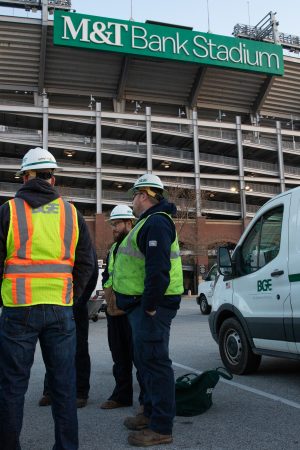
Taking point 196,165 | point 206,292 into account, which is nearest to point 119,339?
point 206,292

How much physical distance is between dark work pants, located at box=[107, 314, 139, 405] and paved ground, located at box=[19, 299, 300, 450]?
174 mm

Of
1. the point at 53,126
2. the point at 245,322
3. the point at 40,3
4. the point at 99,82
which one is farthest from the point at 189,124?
the point at 245,322

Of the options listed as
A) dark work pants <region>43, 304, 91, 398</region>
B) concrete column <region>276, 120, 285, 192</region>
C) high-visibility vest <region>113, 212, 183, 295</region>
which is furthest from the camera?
concrete column <region>276, 120, 285, 192</region>

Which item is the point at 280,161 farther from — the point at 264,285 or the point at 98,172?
the point at 264,285

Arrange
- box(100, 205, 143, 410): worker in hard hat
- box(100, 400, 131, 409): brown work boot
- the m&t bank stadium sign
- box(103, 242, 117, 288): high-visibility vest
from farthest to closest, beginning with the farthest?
the m&t bank stadium sign, box(103, 242, 117, 288): high-visibility vest, box(100, 205, 143, 410): worker in hard hat, box(100, 400, 131, 409): brown work boot

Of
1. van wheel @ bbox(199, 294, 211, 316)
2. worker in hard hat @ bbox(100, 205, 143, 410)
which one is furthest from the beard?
van wheel @ bbox(199, 294, 211, 316)

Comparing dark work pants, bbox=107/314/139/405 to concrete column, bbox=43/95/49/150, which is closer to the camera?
dark work pants, bbox=107/314/139/405

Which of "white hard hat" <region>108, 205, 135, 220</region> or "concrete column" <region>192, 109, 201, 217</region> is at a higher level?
"concrete column" <region>192, 109, 201, 217</region>

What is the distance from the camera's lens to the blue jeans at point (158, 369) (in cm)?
357

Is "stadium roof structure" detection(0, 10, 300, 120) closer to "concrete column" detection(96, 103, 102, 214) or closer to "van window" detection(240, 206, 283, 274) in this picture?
"concrete column" detection(96, 103, 102, 214)

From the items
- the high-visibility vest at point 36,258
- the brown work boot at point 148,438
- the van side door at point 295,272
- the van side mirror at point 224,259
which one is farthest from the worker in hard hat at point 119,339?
the high-visibility vest at point 36,258

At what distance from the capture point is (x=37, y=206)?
3.05 m

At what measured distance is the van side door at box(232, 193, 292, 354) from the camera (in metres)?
5.35

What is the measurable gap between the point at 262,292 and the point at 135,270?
7.85ft
